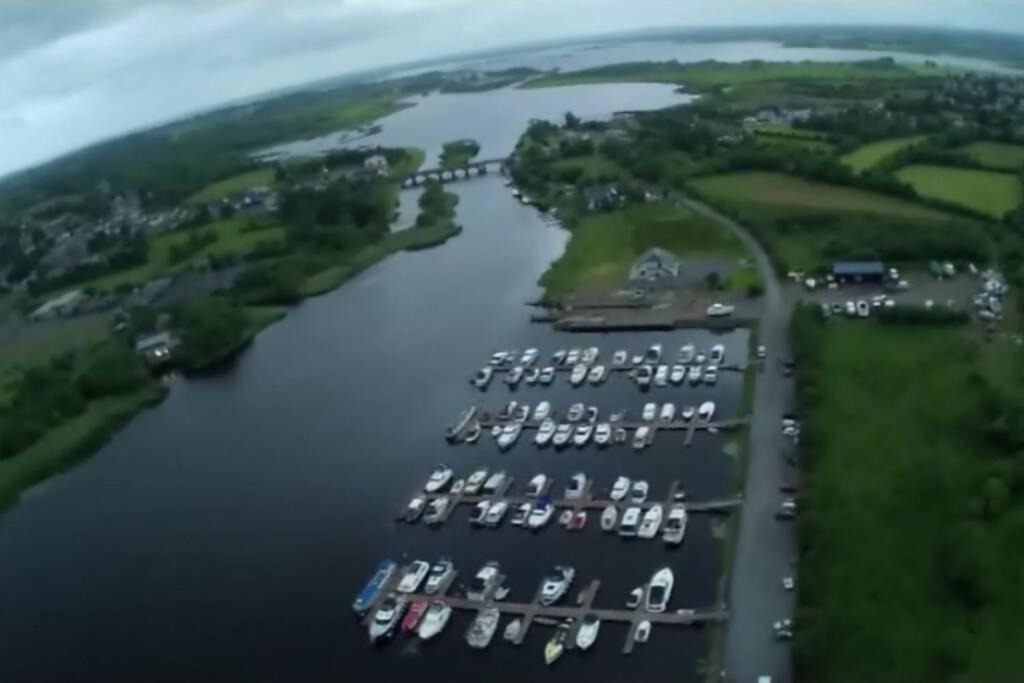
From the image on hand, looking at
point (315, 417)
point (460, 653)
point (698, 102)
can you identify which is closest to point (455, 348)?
point (315, 417)

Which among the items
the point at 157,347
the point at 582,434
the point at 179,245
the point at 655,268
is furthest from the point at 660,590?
the point at 179,245

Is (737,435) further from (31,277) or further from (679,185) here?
(31,277)

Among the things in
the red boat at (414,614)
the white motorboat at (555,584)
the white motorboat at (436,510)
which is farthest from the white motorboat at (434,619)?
the white motorboat at (436,510)

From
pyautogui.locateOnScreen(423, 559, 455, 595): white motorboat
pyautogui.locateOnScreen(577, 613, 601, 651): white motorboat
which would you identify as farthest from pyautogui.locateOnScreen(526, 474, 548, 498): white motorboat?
pyautogui.locateOnScreen(577, 613, 601, 651): white motorboat

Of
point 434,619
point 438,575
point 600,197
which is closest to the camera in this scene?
point 434,619

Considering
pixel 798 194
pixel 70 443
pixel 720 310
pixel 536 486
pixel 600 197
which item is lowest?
pixel 536 486

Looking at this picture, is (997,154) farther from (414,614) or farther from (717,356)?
(414,614)
